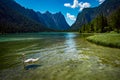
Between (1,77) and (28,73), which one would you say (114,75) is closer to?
(28,73)

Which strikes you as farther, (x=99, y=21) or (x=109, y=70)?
(x=99, y=21)

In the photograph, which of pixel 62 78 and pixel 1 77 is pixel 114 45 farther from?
pixel 1 77

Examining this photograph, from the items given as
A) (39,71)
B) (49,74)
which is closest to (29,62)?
(39,71)

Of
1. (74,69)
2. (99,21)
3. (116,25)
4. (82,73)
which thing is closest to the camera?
(82,73)

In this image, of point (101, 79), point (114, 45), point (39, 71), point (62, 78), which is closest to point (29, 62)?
point (39, 71)

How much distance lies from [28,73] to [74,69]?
17.5ft

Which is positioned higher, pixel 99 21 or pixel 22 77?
pixel 99 21

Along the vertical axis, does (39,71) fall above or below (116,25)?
below

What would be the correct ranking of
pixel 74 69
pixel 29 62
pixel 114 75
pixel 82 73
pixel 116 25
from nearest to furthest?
pixel 114 75 < pixel 82 73 < pixel 74 69 < pixel 29 62 < pixel 116 25

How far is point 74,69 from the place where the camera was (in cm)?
1723

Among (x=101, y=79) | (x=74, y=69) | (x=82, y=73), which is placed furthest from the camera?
(x=74, y=69)

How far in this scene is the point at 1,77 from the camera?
582 inches

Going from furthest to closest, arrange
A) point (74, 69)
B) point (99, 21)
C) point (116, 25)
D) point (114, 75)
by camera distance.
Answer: point (99, 21) → point (116, 25) → point (74, 69) → point (114, 75)

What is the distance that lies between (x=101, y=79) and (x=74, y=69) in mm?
4128
